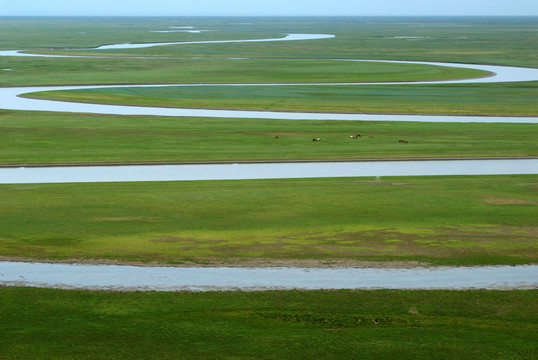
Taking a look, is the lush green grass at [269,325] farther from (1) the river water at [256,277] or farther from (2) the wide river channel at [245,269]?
(2) the wide river channel at [245,269]

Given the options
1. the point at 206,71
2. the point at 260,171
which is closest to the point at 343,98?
the point at 206,71

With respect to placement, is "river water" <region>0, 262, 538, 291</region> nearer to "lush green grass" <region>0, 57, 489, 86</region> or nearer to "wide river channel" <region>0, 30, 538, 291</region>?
"wide river channel" <region>0, 30, 538, 291</region>

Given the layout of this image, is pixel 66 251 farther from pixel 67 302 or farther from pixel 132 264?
pixel 67 302

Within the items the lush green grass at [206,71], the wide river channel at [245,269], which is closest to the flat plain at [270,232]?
the wide river channel at [245,269]

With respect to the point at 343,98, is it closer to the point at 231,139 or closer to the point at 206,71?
the point at 231,139

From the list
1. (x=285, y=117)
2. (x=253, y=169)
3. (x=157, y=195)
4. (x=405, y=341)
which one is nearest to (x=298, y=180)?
(x=253, y=169)

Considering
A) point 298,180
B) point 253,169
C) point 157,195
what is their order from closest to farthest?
1. point 157,195
2. point 298,180
3. point 253,169
